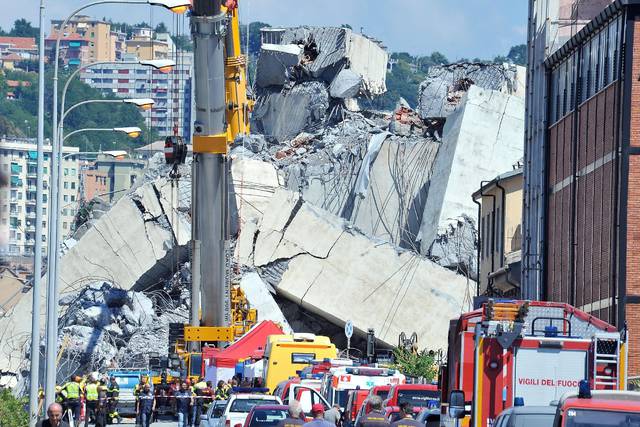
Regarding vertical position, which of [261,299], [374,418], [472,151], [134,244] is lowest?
[374,418]

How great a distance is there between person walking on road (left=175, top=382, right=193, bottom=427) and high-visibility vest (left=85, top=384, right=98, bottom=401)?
2187 millimetres

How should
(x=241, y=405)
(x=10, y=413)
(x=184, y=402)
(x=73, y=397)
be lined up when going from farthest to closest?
(x=184, y=402) → (x=73, y=397) → (x=241, y=405) → (x=10, y=413)

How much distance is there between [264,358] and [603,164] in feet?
32.0

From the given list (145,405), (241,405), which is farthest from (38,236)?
(145,405)

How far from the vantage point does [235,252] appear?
62844mm

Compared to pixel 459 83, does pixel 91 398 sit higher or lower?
lower

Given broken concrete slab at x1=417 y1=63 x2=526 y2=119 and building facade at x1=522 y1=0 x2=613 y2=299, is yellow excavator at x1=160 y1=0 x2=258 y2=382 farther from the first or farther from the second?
broken concrete slab at x1=417 y1=63 x2=526 y2=119

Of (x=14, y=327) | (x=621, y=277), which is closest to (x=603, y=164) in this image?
(x=621, y=277)

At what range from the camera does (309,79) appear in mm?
78812

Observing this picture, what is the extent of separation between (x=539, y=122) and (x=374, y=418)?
31.2 metres

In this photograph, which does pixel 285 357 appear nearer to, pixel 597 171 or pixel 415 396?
pixel 597 171

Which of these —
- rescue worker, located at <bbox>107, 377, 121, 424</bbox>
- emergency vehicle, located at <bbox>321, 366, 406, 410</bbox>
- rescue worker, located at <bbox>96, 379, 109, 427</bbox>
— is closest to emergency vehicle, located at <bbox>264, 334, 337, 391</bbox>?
rescue worker, located at <bbox>96, 379, 109, 427</bbox>

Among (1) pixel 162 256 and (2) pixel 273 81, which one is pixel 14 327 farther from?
(2) pixel 273 81

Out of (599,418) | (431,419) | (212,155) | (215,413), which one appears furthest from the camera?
(212,155)
